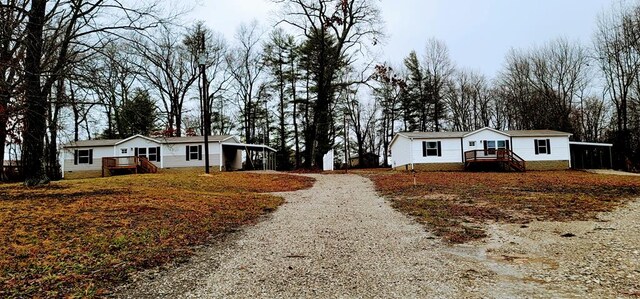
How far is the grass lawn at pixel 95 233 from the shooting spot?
453 cm

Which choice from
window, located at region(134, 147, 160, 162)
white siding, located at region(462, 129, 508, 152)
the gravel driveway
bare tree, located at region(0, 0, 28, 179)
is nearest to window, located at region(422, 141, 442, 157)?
white siding, located at region(462, 129, 508, 152)

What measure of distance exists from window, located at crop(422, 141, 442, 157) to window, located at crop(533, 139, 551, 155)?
25.8ft

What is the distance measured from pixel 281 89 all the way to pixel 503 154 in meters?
22.4

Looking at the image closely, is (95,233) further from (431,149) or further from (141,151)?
(431,149)

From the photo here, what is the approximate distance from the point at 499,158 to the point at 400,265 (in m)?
27.4

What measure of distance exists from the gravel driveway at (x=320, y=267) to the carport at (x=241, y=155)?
24446 mm

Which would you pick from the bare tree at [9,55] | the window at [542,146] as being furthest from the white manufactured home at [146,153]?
the window at [542,146]

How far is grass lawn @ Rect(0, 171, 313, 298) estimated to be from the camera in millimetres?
4531

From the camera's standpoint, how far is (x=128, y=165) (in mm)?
30000

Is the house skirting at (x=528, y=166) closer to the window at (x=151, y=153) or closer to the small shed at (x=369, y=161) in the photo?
the small shed at (x=369, y=161)

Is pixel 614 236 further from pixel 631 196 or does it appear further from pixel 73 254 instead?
pixel 73 254

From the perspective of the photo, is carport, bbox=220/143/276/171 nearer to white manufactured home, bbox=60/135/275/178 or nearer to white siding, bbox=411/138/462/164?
white manufactured home, bbox=60/135/275/178

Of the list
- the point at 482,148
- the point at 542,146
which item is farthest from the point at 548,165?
the point at 482,148

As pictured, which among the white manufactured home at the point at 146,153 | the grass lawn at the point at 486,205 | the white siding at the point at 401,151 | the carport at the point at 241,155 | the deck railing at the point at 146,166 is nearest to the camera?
the grass lawn at the point at 486,205
